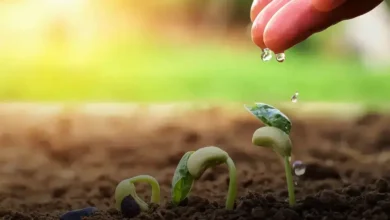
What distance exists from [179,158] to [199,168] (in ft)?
3.42

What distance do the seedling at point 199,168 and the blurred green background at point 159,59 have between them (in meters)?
2.00

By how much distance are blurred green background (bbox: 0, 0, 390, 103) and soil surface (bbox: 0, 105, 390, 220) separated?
48cm

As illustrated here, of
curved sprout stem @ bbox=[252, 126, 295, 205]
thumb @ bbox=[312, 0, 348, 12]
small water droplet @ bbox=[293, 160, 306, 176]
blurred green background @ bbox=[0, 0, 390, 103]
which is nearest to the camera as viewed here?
thumb @ bbox=[312, 0, 348, 12]

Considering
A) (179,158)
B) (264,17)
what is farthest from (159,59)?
(264,17)

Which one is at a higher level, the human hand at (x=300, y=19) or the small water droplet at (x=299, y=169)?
the human hand at (x=300, y=19)

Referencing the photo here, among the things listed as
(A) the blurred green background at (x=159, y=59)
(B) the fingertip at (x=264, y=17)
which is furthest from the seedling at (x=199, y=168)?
(A) the blurred green background at (x=159, y=59)

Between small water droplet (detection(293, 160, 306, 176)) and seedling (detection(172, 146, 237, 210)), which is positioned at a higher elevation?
small water droplet (detection(293, 160, 306, 176))

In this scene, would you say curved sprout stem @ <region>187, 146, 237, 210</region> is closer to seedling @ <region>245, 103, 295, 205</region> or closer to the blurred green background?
seedling @ <region>245, 103, 295, 205</region>

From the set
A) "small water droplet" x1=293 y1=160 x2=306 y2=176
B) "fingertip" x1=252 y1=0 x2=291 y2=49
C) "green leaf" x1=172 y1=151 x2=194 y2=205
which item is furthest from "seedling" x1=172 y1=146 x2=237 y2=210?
"small water droplet" x1=293 y1=160 x2=306 y2=176

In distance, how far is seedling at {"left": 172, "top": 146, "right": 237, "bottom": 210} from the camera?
0.94 meters

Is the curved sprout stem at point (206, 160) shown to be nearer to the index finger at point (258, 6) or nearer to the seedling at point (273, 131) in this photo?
the seedling at point (273, 131)

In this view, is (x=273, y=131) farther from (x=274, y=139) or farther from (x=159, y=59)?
(x=159, y=59)

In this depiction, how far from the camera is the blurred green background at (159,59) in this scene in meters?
3.13

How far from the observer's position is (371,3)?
85 cm
